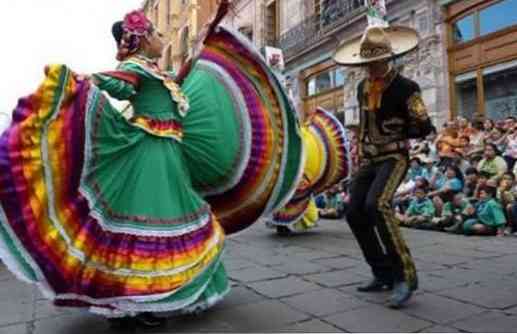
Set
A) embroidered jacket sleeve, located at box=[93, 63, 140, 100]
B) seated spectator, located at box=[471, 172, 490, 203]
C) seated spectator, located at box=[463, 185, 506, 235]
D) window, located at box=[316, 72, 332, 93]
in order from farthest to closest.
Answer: window, located at box=[316, 72, 332, 93]
seated spectator, located at box=[471, 172, 490, 203]
seated spectator, located at box=[463, 185, 506, 235]
embroidered jacket sleeve, located at box=[93, 63, 140, 100]

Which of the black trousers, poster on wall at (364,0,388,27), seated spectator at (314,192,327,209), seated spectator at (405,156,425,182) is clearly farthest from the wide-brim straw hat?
poster on wall at (364,0,388,27)

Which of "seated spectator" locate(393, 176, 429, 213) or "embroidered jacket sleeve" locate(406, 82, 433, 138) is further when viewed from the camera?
"seated spectator" locate(393, 176, 429, 213)

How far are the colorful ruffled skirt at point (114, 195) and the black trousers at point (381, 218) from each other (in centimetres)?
68

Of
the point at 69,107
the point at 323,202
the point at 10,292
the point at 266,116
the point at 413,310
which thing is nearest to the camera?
the point at 69,107

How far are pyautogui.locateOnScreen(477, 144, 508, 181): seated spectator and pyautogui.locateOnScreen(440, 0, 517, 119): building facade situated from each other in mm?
2833

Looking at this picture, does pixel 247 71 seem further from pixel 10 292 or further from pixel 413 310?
pixel 10 292

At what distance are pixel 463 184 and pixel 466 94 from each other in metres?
4.71

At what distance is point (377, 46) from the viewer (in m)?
3.35

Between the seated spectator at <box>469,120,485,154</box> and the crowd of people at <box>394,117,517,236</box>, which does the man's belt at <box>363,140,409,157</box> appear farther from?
the seated spectator at <box>469,120,485,154</box>

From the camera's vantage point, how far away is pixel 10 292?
389 centimetres

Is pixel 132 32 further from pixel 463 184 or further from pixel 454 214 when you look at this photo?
pixel 463 184

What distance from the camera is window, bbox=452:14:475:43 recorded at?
11688 millimetres

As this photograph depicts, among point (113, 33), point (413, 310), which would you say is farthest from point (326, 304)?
point (113, 33)

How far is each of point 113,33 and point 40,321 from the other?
178 centimetres
